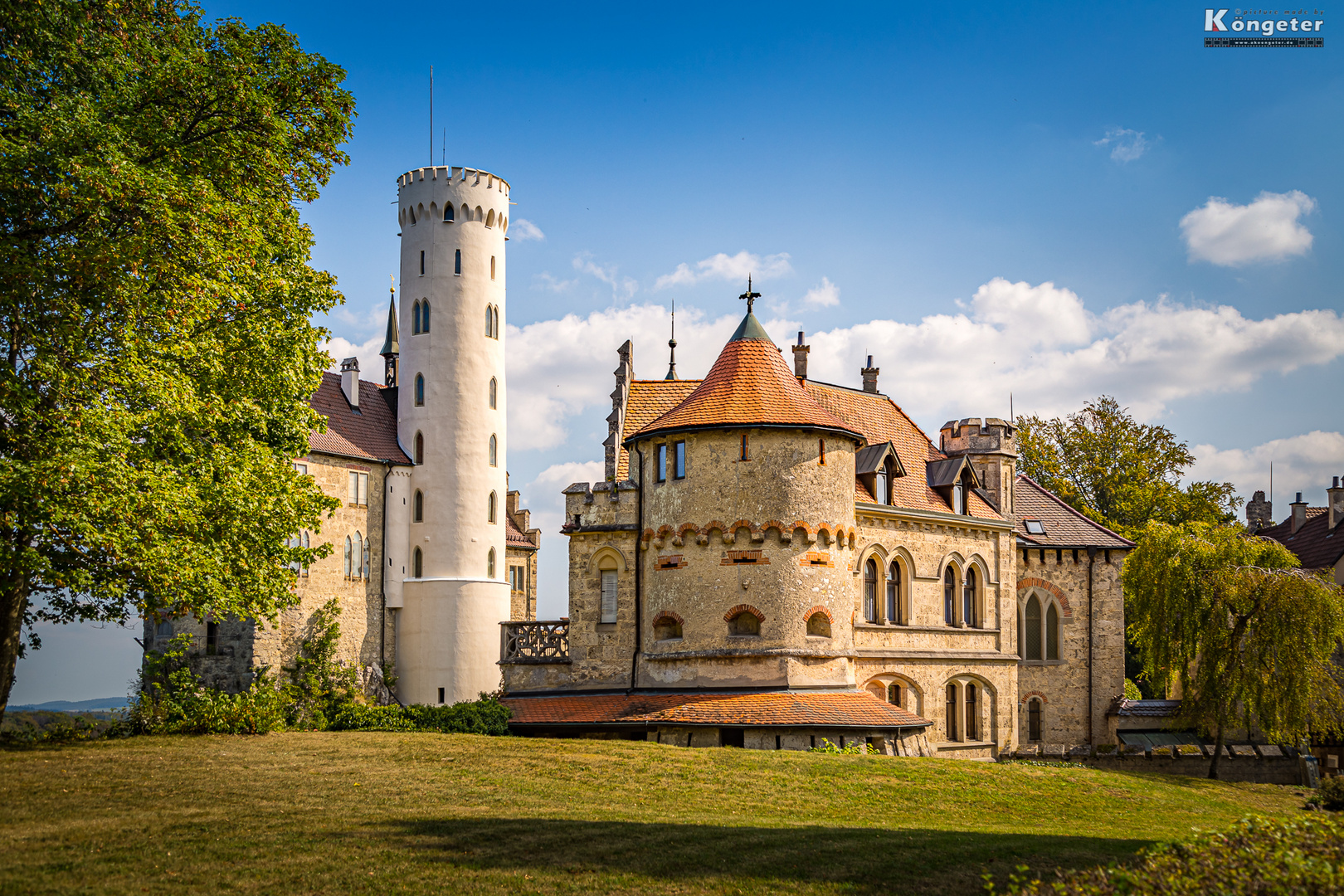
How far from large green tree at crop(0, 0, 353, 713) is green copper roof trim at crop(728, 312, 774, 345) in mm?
12744

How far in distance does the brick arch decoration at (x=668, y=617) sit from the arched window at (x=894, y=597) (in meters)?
7.76

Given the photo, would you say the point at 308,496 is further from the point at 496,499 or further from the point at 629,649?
the point at 496,499

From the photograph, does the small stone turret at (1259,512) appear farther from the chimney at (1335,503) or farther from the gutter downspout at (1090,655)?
the gutter downspout at (1090,655)

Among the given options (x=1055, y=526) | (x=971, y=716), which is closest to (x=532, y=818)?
(x=971, y=716)

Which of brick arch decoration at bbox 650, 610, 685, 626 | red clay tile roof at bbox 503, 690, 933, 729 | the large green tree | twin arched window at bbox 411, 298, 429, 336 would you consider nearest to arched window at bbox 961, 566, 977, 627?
red clay tile roof at bbox 503, 690, 933, 729

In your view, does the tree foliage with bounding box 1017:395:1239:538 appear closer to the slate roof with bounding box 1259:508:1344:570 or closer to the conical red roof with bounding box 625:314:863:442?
the slate roof with bounding box 1259:508:1344:570

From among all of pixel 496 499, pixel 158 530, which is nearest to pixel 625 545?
pixel 496 499

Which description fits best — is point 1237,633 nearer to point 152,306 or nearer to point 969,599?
point 969,599

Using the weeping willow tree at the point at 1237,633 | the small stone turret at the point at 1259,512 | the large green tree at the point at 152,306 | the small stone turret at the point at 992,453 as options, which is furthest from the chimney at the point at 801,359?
the small stone turret at the point at 1259,512

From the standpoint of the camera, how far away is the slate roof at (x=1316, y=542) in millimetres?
48125

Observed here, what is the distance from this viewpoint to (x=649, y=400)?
3400 centimetres

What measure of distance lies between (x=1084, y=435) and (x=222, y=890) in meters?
52.0

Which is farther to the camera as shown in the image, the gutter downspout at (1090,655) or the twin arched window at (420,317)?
Result: the twin arched window at (420,317)

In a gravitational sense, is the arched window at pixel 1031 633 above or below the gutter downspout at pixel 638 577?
below
